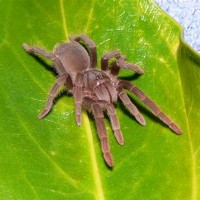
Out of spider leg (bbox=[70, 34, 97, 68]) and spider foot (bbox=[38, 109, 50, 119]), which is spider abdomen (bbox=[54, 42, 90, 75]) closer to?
spider leg (bbox=[70, 34, 97, 68])

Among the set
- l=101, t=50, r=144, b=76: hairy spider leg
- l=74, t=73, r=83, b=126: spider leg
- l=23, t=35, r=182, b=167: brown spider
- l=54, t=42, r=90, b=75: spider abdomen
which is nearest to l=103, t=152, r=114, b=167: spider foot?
l=23, t=35, r=182, b=167: brown spider

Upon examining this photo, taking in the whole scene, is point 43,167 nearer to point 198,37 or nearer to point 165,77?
point 165,77

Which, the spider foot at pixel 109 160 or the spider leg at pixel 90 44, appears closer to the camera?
the spider foot at pixel 109 160

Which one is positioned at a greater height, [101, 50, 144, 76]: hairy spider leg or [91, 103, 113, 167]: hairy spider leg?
[101, 50, 144, 76]: hairy spider leg

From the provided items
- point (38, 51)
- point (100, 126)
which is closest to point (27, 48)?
point (38, 51)

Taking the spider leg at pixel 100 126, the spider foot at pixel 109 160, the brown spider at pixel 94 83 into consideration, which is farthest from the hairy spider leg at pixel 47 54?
the spider foot at pixel 109 160

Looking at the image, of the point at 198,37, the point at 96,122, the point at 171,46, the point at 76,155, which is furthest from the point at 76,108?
the point at 198,37

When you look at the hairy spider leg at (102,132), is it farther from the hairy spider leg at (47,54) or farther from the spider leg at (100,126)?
the hairy spider leg at (47,54)
